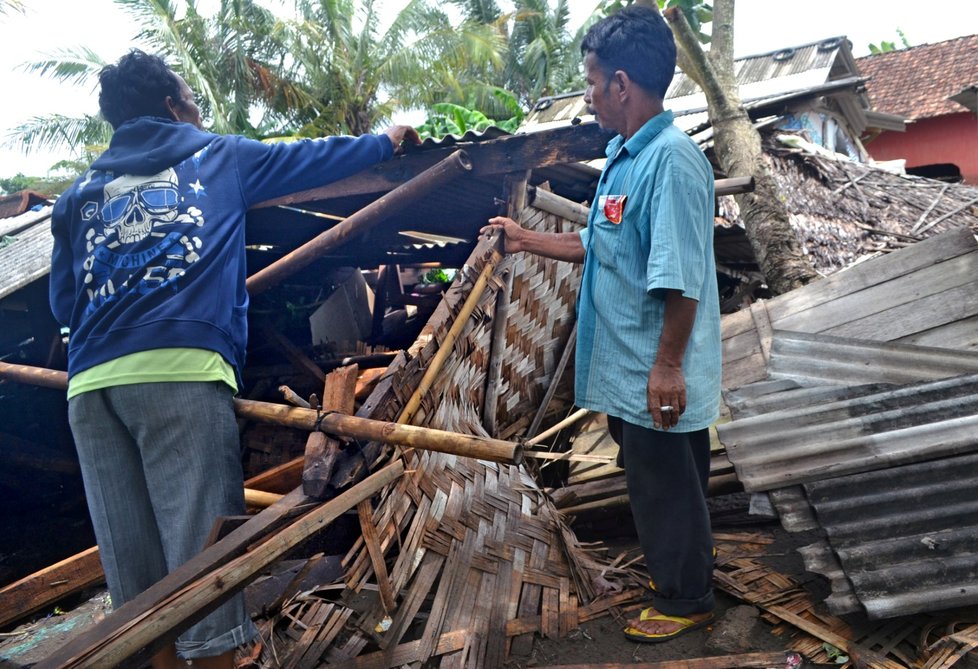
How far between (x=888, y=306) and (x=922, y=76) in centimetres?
2295

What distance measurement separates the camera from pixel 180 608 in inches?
57.1

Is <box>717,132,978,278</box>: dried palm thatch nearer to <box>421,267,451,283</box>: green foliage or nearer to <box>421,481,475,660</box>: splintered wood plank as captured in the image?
<box>421,267,451,283</box>: green foliage

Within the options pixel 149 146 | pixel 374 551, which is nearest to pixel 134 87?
pixel 149 146

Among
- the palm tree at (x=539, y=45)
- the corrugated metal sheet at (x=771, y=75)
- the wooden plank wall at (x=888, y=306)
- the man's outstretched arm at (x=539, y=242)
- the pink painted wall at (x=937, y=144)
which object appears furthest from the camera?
the palm tree at (x=539, y=45)

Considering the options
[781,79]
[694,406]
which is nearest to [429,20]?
[781,79]

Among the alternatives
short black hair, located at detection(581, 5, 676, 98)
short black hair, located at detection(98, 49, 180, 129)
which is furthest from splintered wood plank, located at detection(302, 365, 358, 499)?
short black hair, located at detection(581, 5, 676, 98)

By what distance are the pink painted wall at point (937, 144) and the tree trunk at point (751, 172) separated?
670 inches

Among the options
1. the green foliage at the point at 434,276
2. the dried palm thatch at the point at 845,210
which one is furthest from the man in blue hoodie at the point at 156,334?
the dried palm thatch at the point at 845,210

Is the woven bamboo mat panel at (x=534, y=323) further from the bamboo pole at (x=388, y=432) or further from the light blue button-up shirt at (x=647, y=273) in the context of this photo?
the bamboo pole at (x=388, y=432)

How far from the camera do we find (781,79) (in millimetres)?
13930

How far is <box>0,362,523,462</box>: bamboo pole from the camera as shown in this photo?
165cm

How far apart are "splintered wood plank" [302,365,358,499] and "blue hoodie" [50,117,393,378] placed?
33cm

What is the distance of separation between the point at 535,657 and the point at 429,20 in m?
18.0

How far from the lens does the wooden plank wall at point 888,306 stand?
3211 millimetres
